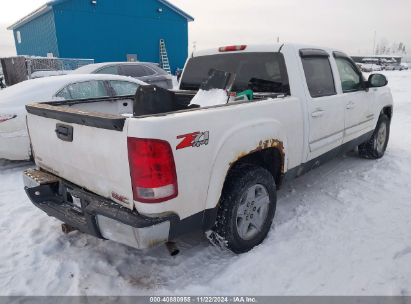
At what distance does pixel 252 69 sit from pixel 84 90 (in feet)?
11.1

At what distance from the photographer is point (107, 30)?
20359 millimetres

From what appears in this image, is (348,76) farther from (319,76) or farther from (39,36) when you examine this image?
(39,36)

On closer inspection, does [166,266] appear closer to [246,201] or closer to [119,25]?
[246,201]

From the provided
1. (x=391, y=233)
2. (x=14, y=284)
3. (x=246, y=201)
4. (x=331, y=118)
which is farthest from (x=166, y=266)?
(x=331, y=118)

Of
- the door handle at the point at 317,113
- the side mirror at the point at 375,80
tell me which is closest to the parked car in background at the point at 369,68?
the side mirror at the point at 375,80

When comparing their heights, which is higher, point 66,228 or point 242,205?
point 242,205

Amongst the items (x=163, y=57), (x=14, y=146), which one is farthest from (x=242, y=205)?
(x=163, y=57)

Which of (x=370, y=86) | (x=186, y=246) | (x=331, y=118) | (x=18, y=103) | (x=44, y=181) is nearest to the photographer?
(x=44, y=181)

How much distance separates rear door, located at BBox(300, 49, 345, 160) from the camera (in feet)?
12.3

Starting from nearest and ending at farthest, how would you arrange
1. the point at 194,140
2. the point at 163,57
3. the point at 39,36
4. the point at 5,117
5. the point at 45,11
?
the point at 194,140
the point at 5,117
the point at 45,11
the point at 39,36
the point at 163,57

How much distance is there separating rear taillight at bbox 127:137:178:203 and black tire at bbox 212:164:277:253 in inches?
27.3

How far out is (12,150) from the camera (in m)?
5.17

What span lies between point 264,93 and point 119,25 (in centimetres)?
1949

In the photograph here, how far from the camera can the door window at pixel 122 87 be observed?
636cm
